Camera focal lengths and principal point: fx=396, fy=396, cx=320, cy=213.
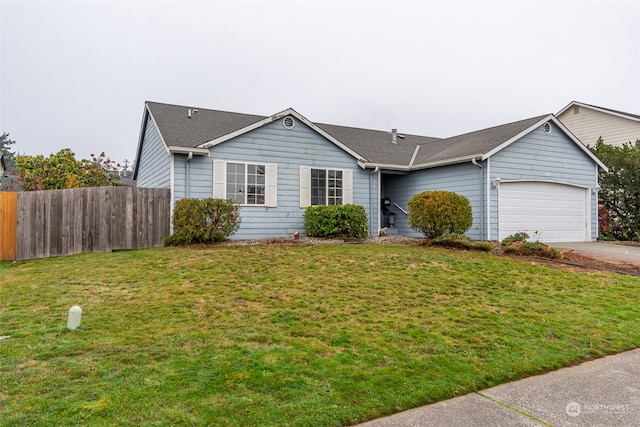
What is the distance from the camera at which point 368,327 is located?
4660 millimetres

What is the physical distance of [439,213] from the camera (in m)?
11.4

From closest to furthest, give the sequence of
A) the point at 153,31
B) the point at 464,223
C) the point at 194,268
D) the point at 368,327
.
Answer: the point at 368,327 < the point at 194,268 < the point at 464,223 < the point at 153,31

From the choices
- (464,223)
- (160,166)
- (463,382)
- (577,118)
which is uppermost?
(577,118)

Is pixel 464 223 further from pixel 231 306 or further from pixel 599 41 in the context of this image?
pixel 599 41

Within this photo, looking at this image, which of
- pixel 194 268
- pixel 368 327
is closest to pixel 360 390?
pixel 368 327

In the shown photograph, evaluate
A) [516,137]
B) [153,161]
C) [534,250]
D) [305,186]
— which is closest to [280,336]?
[534,250]

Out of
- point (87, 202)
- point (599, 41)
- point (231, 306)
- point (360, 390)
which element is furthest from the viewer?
point (599, 41)

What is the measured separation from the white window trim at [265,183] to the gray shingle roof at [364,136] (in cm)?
95

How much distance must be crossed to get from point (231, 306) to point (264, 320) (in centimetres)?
72

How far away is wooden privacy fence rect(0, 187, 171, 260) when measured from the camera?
32.6 ft

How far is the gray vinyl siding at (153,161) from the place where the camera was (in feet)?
41.9

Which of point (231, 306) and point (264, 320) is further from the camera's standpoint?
point (231, 306)

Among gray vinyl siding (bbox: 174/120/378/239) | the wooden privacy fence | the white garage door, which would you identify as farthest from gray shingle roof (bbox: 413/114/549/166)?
the wooden privacy fence

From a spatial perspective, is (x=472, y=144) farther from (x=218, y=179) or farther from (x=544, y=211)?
(x=218, y=179)
